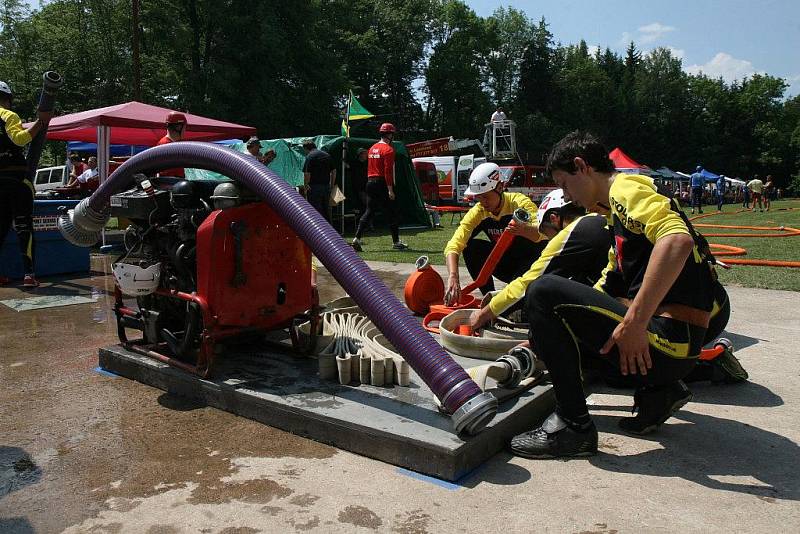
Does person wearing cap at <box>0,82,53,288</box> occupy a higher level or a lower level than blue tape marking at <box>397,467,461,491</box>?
higher

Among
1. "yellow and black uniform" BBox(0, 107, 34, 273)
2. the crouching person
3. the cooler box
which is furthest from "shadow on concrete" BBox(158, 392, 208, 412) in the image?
the cooler box

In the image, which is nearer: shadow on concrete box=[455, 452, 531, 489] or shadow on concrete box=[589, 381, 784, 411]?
shadow on concrete box=[455, 452, 531, 489]

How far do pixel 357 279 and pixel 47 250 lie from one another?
6.55 metres

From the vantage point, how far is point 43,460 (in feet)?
8.96

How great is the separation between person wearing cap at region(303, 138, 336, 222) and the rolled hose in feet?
13.7

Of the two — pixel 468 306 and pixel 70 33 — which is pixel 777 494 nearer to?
pixel 468 306

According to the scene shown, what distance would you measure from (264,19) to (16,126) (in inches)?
1135

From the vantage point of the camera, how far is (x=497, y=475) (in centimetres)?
257

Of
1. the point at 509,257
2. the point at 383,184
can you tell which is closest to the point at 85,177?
the point at 383,184

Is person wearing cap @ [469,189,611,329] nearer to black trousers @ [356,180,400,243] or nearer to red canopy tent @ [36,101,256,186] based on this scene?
black trousers @ [356,180,400,243]

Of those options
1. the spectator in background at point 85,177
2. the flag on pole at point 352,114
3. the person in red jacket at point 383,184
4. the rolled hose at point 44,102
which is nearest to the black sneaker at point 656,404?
the rolled hose at point 44,102

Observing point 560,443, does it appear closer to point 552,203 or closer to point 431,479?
point 431,479

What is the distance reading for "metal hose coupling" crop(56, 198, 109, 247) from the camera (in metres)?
4.44

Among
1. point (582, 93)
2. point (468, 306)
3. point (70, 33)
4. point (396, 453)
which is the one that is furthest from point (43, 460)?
point (582, 93)
